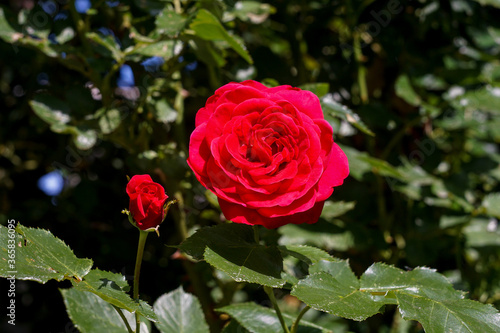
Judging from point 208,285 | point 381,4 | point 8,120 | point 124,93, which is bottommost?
point 208,285

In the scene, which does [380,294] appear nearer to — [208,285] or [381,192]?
[208,285]

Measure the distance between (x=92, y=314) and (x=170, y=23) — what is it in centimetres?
50

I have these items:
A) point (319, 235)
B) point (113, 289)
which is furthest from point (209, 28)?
point (319, 235)

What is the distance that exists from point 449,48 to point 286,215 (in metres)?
1.03

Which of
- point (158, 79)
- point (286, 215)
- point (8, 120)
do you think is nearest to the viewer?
→ point (286, 215)

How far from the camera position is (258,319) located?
0.81 metres

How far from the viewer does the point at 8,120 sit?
146cm

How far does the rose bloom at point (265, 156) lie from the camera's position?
23.4 inches

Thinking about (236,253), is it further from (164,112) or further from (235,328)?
(164,112)

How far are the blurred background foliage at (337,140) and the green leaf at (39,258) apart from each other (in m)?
0.42

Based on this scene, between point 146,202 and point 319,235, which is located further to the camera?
point 319,235

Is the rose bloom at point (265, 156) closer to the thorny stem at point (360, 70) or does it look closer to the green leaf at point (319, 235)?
the green leaf at point (319, 235)

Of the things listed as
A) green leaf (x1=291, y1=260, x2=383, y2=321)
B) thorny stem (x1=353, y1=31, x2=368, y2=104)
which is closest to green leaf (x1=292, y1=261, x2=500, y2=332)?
green leaf (x1=291, y1=260, x2=383, y2=321)

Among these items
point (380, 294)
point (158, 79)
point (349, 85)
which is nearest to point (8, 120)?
point (158, 79)
